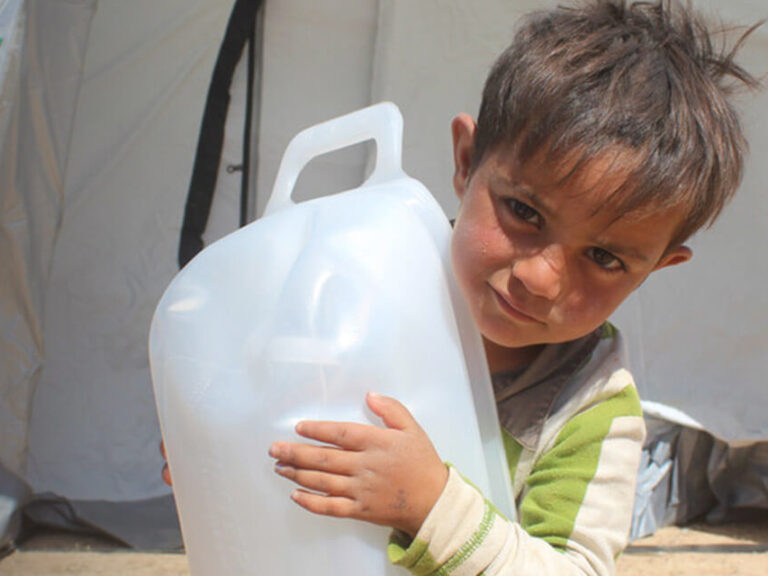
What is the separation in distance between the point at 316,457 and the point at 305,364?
68mm

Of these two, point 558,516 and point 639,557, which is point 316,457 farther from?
point 639,557

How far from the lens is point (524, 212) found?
2.15 ft

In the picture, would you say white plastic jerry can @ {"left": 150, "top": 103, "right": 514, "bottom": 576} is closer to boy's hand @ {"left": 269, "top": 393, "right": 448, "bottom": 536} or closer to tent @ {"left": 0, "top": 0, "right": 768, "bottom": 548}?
boy's hand @ {"left": 269, "top": 393, "right": 448, "bottom": 536}

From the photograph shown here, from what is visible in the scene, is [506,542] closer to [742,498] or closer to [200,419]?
[200,419]

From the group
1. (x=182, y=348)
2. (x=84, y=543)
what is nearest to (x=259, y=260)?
(x=182, y=348)

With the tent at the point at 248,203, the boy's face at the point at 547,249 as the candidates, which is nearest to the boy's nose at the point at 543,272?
the boy's face at the point at 547,249

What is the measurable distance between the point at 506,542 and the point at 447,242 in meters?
0.25

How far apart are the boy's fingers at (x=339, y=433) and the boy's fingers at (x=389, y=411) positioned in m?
0.01

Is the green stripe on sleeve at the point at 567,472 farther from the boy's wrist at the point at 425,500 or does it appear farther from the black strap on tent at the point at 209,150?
the black strap on tent at the point at 209,150

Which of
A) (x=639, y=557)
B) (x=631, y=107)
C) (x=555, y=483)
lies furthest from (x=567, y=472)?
(x=639, y=557)

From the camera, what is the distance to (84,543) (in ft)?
5.83

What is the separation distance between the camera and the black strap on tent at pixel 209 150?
1.97m

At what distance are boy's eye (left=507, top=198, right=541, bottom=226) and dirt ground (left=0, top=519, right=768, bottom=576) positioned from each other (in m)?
1.28

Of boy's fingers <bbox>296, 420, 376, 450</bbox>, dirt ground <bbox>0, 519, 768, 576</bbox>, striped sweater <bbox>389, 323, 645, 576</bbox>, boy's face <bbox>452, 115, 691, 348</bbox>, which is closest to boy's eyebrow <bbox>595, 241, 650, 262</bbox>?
boy's face <bbox>452, 115, 691, 348</bbox>
